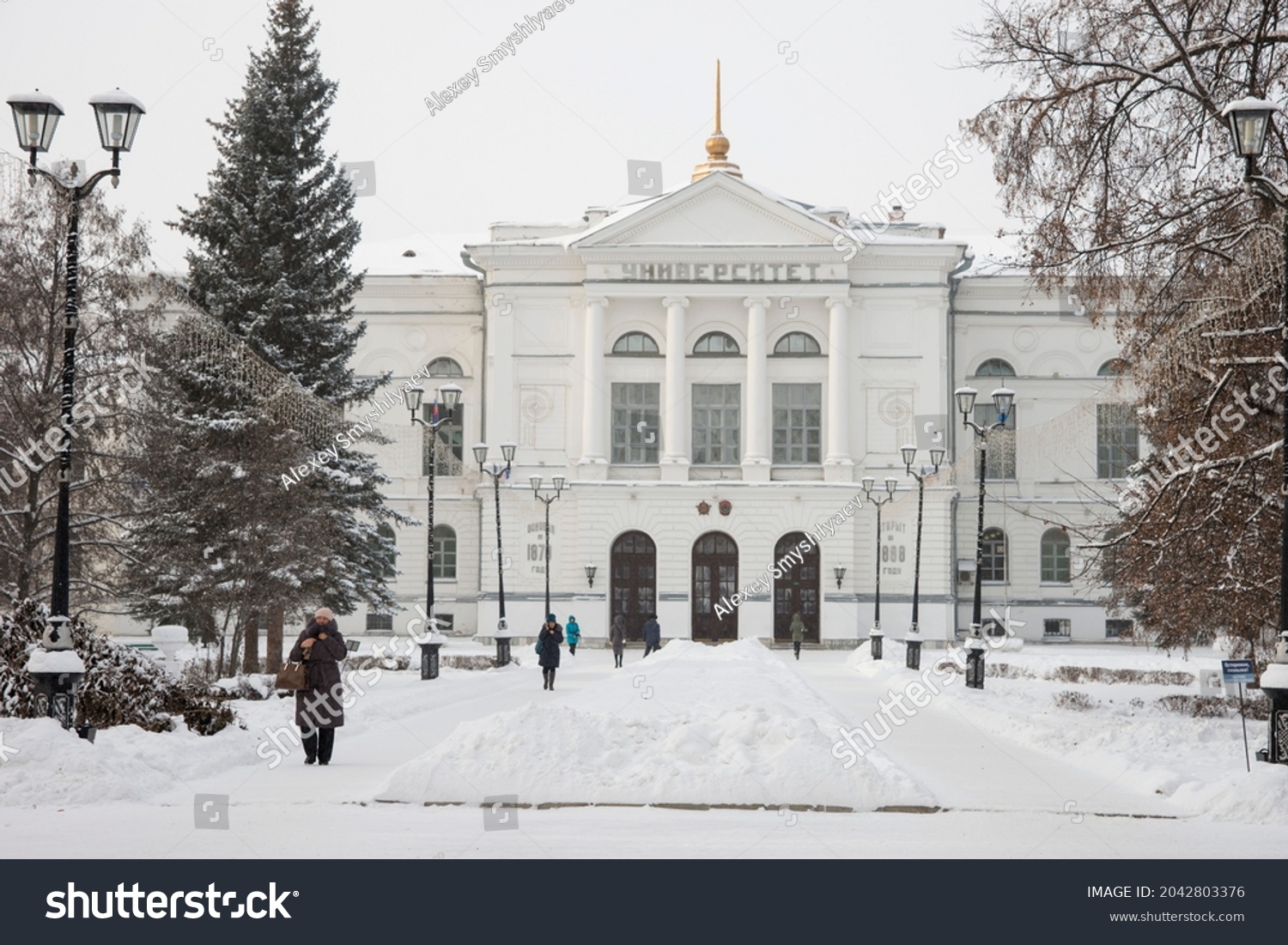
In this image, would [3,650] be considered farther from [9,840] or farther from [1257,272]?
[1257,272]

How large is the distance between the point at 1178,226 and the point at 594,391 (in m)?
37.1

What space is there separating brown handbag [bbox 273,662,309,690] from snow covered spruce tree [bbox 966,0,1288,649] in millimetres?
10116

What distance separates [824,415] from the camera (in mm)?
54594

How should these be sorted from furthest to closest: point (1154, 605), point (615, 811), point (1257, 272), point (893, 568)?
point (893, 568)
point (1154, 605)
point (1257, 272)
point (615, 811)

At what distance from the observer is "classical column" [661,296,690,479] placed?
53812mm

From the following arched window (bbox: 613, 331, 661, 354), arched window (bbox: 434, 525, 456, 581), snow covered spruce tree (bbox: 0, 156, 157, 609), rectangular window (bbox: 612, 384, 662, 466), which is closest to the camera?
snow covered spruce tree (bbox: 0, 156, 157, 609)

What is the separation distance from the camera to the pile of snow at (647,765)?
1267 cm

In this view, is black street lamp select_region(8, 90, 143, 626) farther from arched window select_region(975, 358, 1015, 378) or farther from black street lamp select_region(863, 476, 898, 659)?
arched window select_region(975, 358, 1015, 378)

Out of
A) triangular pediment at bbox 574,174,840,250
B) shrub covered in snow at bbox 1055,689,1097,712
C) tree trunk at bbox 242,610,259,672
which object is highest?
triangular pediment at bbox 574,174,840,250

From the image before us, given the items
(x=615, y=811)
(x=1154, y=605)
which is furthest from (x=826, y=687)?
(x=615, y=811)

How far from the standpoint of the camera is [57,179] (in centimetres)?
1493

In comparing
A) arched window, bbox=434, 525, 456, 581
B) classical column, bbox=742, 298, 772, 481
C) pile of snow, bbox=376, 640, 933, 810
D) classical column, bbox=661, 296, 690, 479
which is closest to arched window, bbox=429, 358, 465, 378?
arched window, bbox=434, 525, 456, 581

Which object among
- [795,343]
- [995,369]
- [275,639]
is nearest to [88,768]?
[275,639]

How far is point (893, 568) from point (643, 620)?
30.4ft
